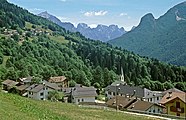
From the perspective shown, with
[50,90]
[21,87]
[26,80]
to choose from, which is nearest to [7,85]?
[21,87]

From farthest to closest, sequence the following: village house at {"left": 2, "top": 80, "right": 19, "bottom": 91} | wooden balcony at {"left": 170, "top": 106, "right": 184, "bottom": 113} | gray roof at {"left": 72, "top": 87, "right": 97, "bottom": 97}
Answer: village house at {"left": 2, "top": 80, "right": 19, "bottom": 91} → gray roof at {"left": 72, "top": 87, "right": 97, "bottom": 97} → wooden balcony at {"left": 170, "top": 106, "right": 184, "bottom": 113}

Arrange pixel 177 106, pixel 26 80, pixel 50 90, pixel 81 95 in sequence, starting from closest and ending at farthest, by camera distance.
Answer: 1. pixel 177 106
2. pixel 81 95
3. pixel 50 90
4. pixel 26 80

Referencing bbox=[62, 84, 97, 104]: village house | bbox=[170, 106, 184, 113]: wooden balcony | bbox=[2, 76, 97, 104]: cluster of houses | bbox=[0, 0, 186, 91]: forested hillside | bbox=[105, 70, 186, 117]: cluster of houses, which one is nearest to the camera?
bbox=[170, 106, 184, 113]: wooden balcony

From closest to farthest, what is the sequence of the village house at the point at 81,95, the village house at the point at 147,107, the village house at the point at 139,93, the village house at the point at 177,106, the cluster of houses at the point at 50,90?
the village house at the point at 177,106 → the village house at the point at 147,107 → the cluster of houses at the point at 50,90 → the village house at the point at 81,95 → the village house at the point at 139,93

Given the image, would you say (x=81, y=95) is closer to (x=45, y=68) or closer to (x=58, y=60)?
(x=45, y=68)

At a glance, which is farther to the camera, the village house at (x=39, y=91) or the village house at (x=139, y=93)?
the village house at (x=139, y=93)

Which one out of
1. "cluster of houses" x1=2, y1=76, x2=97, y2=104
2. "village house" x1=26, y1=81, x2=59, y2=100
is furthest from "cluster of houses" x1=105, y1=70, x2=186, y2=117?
"village house" x1=26, y1=81, x2=59, y2=100

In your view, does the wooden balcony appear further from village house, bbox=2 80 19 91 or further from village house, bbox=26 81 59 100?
village house, bbox=2 80 19 91

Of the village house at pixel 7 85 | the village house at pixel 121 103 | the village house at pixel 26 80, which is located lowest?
the village house at pixel 121 103

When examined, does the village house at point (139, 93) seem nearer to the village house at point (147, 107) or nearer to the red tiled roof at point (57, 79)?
the red tiled roof at point (57, 79)

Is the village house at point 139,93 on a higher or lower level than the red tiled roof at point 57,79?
lower

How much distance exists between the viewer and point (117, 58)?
199 m

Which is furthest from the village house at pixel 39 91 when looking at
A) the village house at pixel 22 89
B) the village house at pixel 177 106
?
the village house at pixel 177 106

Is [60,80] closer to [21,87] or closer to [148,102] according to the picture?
[21,87]
